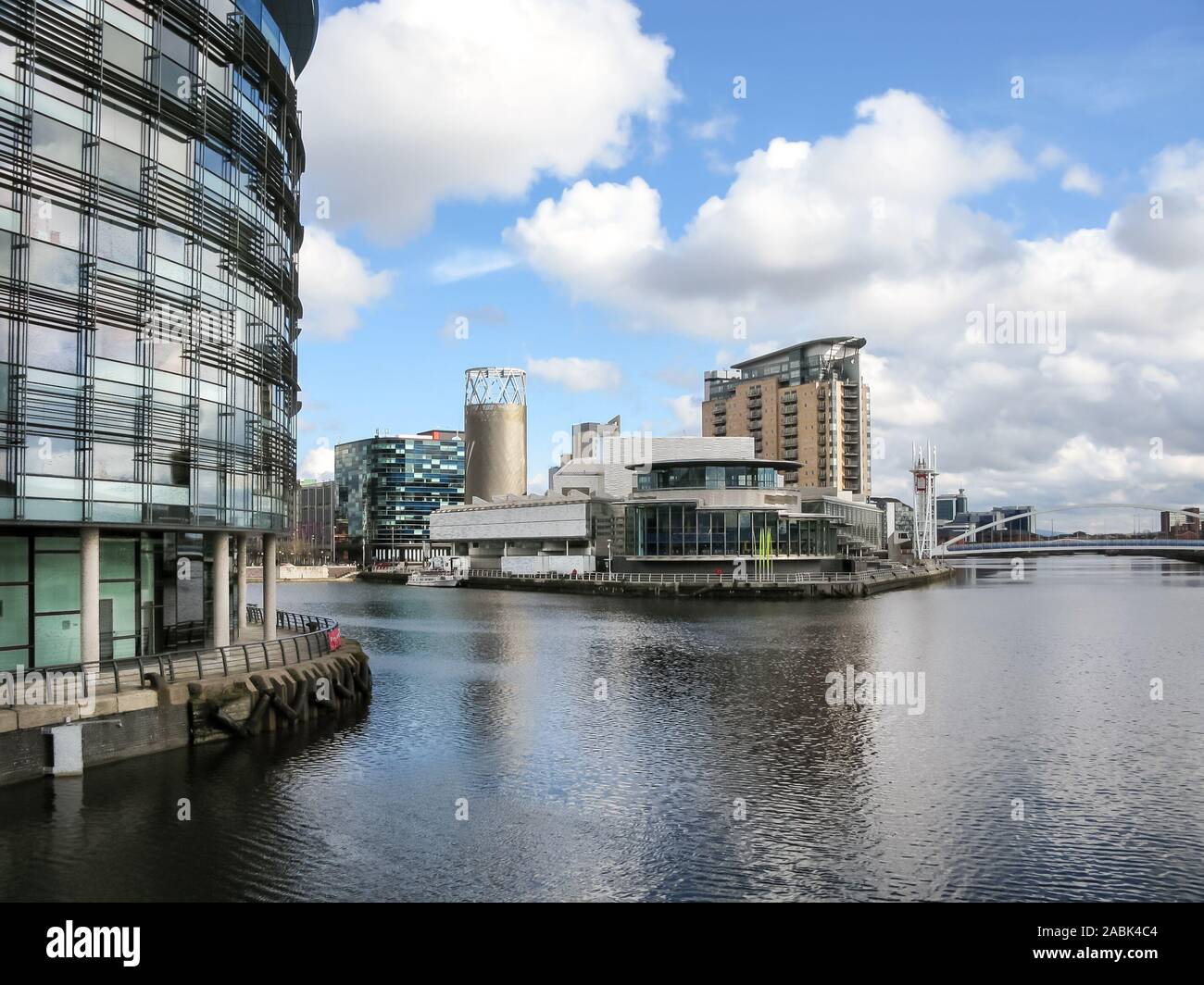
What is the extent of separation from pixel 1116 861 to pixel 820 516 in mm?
107608

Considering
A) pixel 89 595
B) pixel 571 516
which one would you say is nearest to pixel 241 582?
pixel 89 595

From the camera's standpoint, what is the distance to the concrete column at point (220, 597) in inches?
1464

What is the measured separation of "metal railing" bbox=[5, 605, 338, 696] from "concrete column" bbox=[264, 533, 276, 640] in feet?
8.02

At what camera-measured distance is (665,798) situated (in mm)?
25375

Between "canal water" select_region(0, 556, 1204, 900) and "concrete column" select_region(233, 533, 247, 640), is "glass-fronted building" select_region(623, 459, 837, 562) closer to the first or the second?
"canal water" select_region(0, 556, 1204, 900)

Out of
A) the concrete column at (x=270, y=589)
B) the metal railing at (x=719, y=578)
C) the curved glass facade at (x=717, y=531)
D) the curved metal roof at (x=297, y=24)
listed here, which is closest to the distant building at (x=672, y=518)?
the curved glass facade at (x=717, y=531)

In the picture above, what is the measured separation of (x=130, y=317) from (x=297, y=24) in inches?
1005

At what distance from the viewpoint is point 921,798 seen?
83.9 ft

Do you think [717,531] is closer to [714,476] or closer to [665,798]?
[714,476]

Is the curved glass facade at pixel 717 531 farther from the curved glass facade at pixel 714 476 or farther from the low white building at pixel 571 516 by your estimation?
the low white building at pixel 571 516

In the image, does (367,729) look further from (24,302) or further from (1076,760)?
(1076,760)

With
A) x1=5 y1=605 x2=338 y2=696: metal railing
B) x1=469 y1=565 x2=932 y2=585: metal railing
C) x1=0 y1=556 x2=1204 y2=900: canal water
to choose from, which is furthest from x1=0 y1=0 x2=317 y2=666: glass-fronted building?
x1=469 y1=565 x2=932 y2=585: metal railing

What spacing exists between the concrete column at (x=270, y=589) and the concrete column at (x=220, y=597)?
8.46ft
